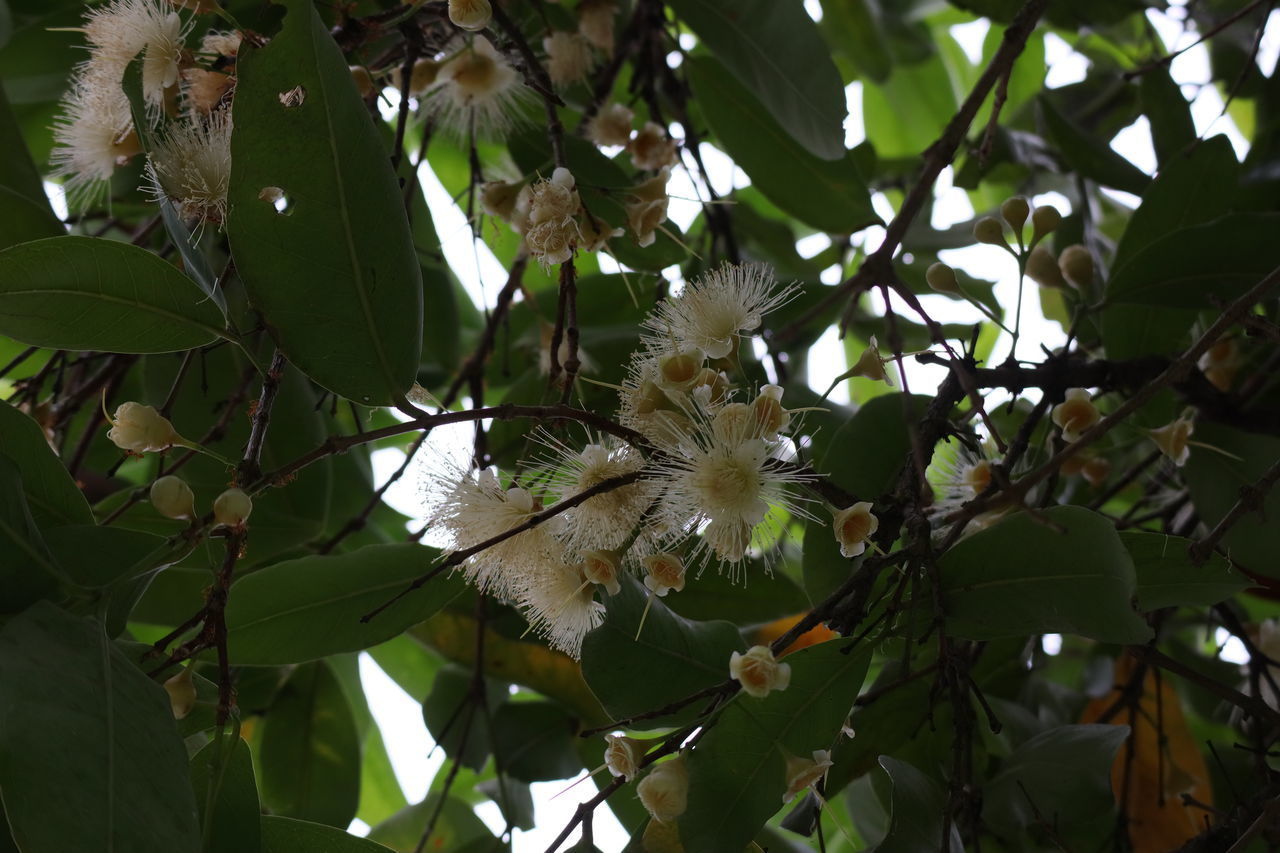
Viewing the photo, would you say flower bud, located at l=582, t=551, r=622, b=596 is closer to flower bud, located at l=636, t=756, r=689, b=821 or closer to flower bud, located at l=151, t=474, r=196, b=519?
flower bud, located at l=636, t=756, r=689, b=821

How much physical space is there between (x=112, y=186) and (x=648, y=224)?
0.58 metres

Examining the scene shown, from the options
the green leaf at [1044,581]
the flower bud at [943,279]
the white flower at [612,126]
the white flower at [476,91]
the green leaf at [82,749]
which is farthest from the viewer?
the white flower at [612,126]

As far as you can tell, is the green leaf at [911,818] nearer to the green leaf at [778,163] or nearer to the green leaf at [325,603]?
the green leaf at [325,603]

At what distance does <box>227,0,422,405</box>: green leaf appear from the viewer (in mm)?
594

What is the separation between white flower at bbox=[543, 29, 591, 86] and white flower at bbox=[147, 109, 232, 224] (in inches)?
16.4

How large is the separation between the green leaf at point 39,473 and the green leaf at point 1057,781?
0.69 m

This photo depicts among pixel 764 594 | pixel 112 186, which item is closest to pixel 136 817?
pixel 764 594

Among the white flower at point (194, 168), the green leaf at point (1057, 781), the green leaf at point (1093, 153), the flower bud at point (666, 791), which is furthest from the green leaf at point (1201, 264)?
the white flower at point (194, 168)

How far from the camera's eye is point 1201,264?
864 mm

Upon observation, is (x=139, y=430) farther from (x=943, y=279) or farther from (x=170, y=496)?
(x=943, y=279)

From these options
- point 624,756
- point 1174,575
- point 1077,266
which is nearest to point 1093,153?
point 1077,266

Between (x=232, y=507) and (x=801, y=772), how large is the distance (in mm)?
358

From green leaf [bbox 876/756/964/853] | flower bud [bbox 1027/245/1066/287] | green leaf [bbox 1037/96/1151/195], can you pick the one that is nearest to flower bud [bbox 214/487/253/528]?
green leaf [bbox 876/756/964/853]

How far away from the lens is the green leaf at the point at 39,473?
2.22 feet
